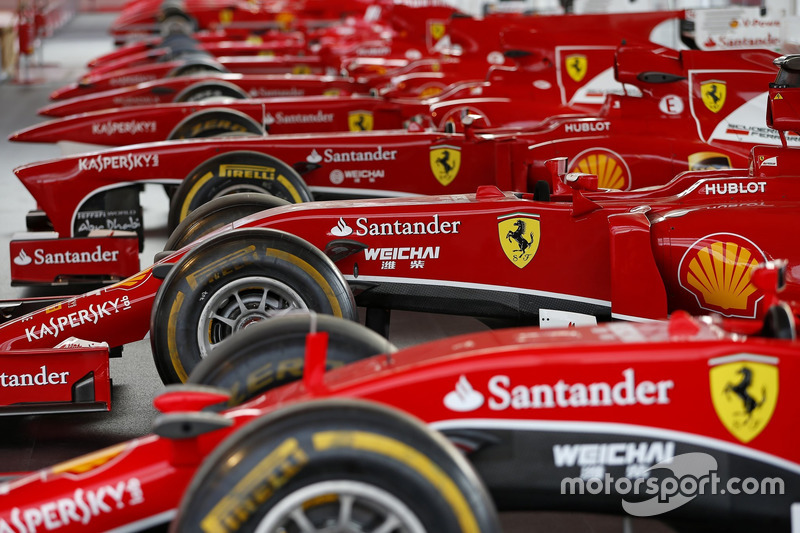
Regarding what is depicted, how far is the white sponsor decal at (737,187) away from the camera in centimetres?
421

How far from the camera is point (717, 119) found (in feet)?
19.9

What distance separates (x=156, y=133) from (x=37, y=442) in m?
4.46

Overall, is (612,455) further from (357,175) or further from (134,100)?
(134,100)

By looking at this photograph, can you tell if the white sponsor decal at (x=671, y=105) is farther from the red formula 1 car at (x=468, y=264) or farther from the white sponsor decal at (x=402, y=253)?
the white sponsor decal at (x=402, y=253)

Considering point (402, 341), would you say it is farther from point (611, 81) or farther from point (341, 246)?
point (611, 81)

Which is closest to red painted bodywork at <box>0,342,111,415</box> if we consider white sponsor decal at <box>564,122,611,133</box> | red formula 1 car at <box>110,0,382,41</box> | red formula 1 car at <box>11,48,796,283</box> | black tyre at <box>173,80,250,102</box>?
red formula 1 car at <box>11,48,796,283</box>

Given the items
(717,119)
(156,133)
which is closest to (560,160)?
(717,119)

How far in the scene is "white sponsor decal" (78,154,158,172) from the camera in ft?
19.7

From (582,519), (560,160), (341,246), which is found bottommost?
(582,519)

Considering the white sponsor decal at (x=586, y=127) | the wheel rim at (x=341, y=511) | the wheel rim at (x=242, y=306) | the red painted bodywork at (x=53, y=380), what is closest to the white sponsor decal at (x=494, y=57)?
the white sponsor decal at (x=586, y=127)

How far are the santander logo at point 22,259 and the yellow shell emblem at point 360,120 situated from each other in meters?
3.07

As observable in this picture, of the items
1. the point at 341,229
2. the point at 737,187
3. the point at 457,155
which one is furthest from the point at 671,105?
the point at 341,229

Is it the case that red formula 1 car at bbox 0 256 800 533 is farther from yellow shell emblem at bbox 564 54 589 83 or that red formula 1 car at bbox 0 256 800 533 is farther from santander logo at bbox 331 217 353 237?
yellow shell emblem at bbox 564 54 589 83

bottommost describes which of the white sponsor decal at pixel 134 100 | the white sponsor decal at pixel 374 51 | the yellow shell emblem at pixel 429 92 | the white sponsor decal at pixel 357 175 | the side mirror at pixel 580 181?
the white sponsor decal at pixel 357 175
